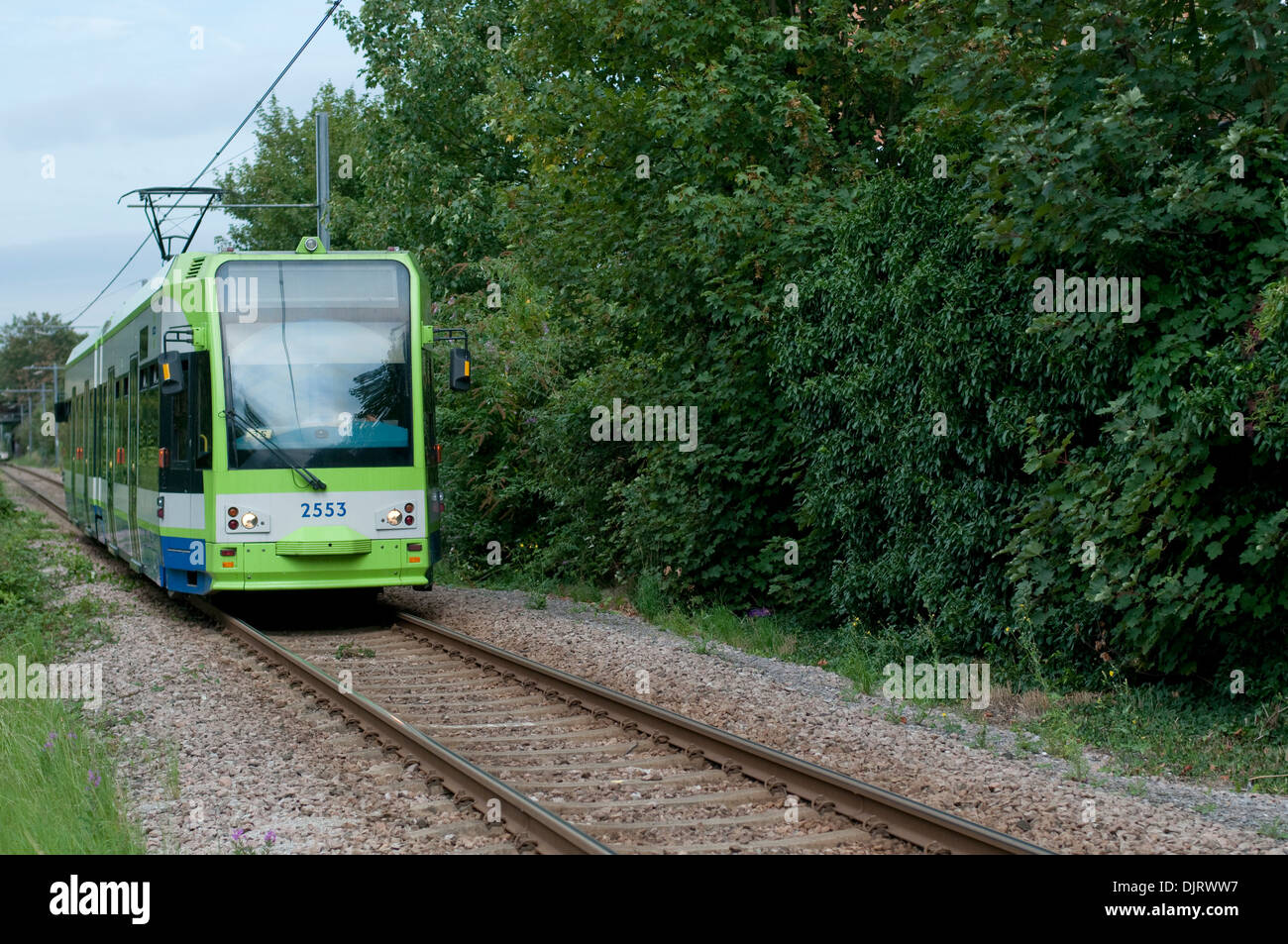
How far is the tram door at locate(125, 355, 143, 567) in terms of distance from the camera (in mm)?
16172

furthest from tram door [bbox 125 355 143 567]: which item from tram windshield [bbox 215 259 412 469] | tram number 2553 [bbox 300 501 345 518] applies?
tram number 2553 [bbox 300 501 345 518]

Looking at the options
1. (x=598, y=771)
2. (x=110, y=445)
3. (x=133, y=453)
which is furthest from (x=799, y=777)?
(x=110, y=445)

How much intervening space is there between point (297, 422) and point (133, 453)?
4.27 m

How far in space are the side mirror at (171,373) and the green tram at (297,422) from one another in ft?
0.04

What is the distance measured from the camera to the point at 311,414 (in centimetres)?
1348

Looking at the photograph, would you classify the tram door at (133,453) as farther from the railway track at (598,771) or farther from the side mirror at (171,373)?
the railway track at (598,771)

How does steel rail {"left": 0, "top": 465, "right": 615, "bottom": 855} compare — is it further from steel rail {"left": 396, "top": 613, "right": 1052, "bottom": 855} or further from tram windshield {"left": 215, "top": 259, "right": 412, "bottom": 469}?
tram windshield {"left": 215, "top": 259, "right": 412, "bottom": 469}

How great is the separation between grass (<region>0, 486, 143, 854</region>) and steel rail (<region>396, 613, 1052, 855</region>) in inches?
131

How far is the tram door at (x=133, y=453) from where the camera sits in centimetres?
1617

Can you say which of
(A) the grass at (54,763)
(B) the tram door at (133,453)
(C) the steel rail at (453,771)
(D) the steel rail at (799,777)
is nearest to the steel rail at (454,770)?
(C) the steel rail at (453,771)

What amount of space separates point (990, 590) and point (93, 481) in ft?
51.8
